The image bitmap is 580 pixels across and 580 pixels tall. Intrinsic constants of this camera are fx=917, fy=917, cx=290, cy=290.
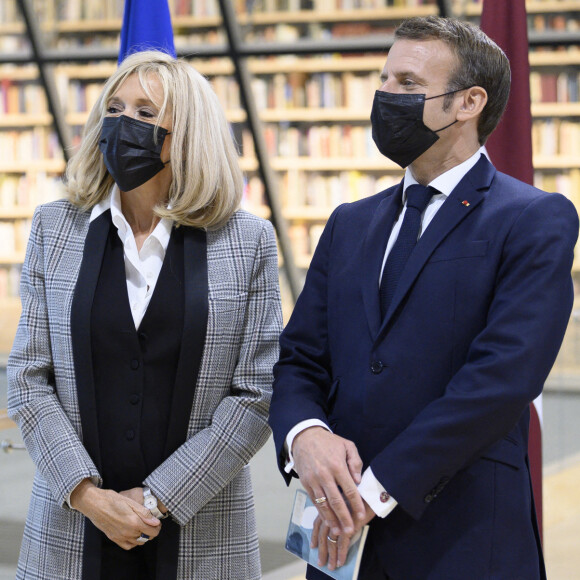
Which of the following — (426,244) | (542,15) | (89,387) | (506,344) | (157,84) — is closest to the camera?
(506,344)

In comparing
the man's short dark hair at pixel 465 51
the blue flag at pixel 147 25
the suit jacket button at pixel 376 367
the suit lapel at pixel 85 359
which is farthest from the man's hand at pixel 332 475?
the blue flag at pixel 147 25

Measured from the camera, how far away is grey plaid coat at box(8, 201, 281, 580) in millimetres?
1863

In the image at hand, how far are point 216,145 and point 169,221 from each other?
0.65 ft

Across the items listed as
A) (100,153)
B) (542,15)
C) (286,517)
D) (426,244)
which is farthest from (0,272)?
(426,244)

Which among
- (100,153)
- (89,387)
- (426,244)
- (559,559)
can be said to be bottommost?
(559,559)

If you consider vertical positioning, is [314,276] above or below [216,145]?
below

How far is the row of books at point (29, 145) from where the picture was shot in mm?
6883

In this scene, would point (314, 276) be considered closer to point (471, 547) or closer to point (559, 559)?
point (471, 547)

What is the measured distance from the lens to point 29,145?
6.93 metres

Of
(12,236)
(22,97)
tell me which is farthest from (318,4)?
(12,236)

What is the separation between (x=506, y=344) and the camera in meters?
1.54

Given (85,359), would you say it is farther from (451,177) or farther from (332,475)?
(451,177)

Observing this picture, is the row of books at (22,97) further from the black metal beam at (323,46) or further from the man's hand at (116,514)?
the man's hand at (116,514)

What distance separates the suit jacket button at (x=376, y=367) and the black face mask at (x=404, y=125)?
425 mm
